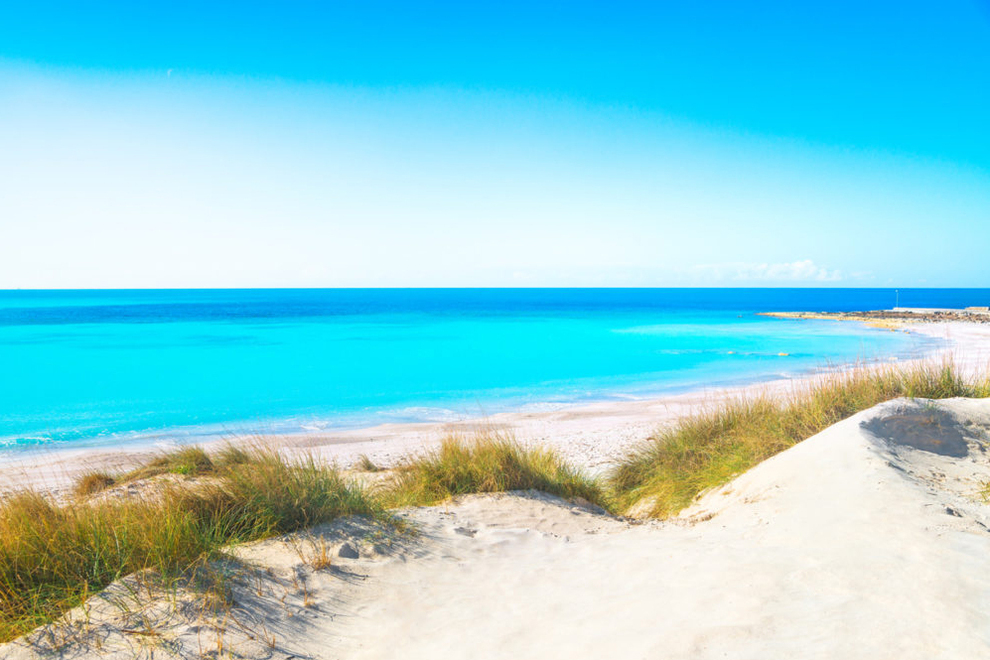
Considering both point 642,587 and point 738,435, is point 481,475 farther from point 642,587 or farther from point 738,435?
point 738,435

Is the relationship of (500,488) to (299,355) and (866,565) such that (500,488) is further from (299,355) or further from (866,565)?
(299,355)

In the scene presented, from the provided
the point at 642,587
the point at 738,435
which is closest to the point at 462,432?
the point at 738,435

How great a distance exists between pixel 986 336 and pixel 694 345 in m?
17.1

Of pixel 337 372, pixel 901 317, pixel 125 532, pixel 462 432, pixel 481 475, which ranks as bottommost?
pixel 337 372

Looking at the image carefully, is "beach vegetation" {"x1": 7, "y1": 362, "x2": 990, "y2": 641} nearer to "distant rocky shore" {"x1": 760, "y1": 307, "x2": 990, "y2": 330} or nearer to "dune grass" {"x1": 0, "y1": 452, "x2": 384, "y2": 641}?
"dune grass" {"x1": 0, "y1": 452, "x2": 384, "y2": 641}

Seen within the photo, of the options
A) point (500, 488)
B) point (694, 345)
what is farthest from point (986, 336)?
point (500, 488)

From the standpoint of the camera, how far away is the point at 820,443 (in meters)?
6.66

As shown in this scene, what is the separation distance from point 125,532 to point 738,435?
7456 millimetres

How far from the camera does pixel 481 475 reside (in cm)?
677

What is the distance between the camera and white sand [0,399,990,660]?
119 inches

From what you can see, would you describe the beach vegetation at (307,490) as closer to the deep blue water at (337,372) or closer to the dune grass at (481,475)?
the dune grass at (481,475)

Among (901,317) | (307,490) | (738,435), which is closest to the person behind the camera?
(307,490)

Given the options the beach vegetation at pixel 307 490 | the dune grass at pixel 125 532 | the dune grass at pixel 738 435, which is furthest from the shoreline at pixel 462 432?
the dune grass at pixel 125 532

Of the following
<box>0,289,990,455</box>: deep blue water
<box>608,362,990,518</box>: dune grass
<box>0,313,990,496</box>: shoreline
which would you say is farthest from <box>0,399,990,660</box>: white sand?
<box>0,289,990,455</box>: deep blue water
